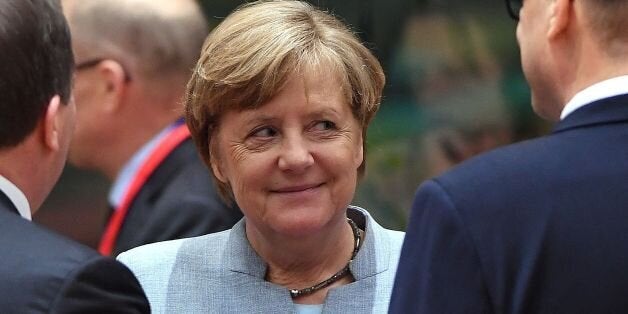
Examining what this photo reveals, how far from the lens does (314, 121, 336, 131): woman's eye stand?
2502mm

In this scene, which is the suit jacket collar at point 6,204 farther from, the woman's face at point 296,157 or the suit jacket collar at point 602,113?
the suit jacket collar at point 602,113

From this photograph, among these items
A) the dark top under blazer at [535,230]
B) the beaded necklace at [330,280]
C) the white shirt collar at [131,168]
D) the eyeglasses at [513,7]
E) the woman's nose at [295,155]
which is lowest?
the white shirt collar at [131,168]

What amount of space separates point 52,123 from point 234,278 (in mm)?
658

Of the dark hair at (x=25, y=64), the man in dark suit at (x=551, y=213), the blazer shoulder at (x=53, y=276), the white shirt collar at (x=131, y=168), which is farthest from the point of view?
the white shirt collar at (x=131, y=168)

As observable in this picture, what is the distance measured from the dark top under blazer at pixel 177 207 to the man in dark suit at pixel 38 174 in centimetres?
104

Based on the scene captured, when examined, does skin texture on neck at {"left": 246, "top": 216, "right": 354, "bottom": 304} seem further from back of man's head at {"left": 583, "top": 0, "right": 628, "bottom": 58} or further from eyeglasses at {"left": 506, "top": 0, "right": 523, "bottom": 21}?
back of man's head at {"left": 583, "top": 0, "right": 628, "bottom": 58}

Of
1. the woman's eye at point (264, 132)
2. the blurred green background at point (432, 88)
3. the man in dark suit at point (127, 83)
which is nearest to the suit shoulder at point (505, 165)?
the woman's eye at point (264, 132)

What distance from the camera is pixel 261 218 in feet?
8.25

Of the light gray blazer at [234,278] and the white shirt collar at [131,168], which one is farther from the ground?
the light gray blazer at [234,278]

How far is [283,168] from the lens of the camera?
2475 mm

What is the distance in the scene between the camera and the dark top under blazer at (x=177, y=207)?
3.19m

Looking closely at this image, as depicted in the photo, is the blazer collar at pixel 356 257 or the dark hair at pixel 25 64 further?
the blazer collar at pixel 356 257

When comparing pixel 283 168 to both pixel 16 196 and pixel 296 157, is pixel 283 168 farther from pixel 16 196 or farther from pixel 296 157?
pixel 16 196

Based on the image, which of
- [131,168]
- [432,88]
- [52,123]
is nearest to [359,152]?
[52,123]
